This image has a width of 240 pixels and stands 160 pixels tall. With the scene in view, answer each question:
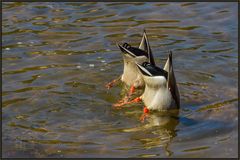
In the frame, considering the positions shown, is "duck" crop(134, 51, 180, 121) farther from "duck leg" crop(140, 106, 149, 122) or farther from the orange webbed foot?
the orange webbed foot

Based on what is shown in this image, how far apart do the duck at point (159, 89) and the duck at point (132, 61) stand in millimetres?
434

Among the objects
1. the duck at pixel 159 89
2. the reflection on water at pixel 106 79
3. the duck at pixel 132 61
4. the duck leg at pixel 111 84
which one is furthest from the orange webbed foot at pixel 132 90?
the duck at pixel 159 89

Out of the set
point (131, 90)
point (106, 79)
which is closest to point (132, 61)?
point (131, 90)

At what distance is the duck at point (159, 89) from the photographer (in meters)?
8.47

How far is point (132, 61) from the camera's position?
934 cm

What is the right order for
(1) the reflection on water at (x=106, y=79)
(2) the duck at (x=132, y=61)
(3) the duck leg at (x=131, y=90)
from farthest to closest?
(3) the duck leg at (x=131, y=90) < (2) the duck at (x=132, y=61) < (1) the reflection on water at (x=106, y=79)

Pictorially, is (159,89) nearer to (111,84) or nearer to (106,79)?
(111,84)

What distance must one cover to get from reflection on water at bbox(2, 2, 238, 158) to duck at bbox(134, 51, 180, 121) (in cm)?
14

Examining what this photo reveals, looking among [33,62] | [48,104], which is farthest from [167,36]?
[48,104]

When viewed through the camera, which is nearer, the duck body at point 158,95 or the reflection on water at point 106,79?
the reflection on water at point 106,79

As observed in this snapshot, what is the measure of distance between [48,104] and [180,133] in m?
2.02

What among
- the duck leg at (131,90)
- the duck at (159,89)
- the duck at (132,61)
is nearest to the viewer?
the duck at (159,89)

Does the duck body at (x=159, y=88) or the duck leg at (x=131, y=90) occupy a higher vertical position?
the duck body at (x=159, y=88)

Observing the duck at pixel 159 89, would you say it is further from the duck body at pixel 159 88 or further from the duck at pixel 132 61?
the duck at pixel 132 61
